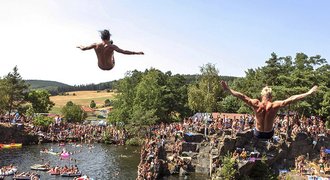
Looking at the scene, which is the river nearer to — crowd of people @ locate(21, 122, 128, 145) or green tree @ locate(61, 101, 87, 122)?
crowd of people @ locate(21, 122, 128, 145)

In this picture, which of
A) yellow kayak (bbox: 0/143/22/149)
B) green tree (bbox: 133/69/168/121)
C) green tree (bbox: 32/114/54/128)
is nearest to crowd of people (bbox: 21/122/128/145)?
green tree (bbox: 32/114/54/128)

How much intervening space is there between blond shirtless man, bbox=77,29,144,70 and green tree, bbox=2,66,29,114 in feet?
261

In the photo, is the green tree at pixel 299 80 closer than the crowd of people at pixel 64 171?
No

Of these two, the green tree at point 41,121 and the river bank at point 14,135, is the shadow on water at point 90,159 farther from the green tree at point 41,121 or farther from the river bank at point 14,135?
the green tree at point 41,121

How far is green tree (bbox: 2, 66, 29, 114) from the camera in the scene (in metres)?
82.8

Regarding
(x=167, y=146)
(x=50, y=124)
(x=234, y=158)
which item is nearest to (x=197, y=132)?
(x=167, y=146)

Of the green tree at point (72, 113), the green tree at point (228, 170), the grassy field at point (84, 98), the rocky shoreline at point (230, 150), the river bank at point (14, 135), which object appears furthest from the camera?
the grassy field at point (84, 98)

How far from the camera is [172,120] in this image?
85.9m

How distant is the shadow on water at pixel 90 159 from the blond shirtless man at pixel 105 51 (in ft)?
122

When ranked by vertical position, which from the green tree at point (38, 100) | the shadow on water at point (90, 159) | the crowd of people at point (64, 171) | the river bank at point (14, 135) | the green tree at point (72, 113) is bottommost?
the shadow on water at point (90, 159)

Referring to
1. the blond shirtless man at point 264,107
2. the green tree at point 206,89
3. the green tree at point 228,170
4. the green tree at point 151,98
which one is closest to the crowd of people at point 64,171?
the green tree at point 228,170

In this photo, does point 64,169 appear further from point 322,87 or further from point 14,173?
point 322,87

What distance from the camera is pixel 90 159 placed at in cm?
5650

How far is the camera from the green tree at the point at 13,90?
272 feet
